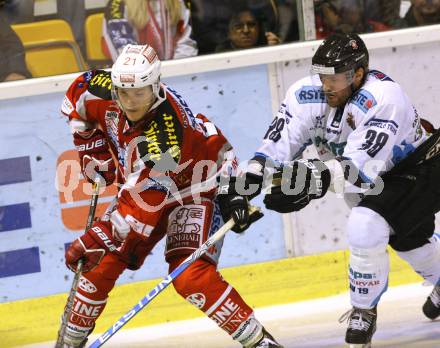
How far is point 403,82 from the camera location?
17.7 feet

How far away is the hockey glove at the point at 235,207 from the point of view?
396 cm

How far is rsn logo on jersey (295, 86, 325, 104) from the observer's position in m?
4.11

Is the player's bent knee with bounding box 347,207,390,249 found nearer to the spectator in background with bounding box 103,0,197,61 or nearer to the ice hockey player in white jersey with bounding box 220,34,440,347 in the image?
the ice hockey player in white jersey with bounding box 220,34,440,347

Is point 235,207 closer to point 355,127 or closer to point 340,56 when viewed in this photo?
point 355,127

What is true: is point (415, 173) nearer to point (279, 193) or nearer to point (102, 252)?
point (279, 193)

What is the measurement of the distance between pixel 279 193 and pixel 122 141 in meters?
0.67

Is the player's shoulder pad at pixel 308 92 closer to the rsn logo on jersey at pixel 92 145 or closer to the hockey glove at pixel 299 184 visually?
the hockey glove at pixel 299 184

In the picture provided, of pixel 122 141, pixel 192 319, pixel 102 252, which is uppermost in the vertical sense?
pixel 122 141

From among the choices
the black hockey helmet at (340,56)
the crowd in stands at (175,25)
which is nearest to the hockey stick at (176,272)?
the black hockey helmet at (340,56)

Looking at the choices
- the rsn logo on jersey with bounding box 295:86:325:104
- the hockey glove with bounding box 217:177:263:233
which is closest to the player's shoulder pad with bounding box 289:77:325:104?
the rsn logo on jersey with bounding box 295:86:325:104

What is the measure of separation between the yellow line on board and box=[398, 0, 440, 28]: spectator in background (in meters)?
1.23

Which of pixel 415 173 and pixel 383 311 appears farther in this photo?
pixel 383 311

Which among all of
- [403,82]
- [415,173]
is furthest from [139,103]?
[403,82]

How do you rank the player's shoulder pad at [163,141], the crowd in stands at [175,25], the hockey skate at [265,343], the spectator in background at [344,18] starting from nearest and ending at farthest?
the player's shoulder pad at [163,141]
the hockey skate at [265,343]
the crowd in stands at [175,25]
the spectator in background at [344,18]
